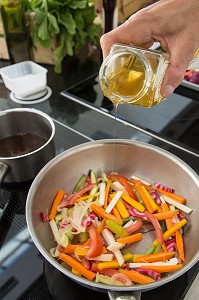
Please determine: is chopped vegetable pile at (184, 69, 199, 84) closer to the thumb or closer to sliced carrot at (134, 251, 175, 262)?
the thumb

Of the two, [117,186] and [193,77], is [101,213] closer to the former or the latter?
[117,186]

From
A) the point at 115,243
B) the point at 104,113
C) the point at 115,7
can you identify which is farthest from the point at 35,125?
the point at 115,7

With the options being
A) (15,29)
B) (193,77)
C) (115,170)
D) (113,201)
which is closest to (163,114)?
(193,77)

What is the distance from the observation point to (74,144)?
0.92 metres

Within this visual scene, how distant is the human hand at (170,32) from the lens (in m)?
0.61

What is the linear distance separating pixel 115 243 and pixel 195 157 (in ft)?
1.22

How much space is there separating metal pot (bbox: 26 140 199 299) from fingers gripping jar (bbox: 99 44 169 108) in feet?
0.57

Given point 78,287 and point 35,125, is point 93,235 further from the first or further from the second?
point 35,125

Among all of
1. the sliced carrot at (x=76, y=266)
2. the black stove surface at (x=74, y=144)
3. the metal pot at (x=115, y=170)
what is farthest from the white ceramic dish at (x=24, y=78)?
the sliced carrot at (x=76, y=266)

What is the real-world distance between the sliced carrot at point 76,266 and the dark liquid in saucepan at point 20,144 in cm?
30

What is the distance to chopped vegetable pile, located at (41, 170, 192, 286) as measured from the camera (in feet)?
2.00

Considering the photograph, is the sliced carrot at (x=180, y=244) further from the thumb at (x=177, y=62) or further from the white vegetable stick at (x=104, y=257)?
the thumb at (x=177, y=62)

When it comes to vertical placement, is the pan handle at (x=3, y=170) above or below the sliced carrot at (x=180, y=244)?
above

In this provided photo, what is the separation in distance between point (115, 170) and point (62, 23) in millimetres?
610
